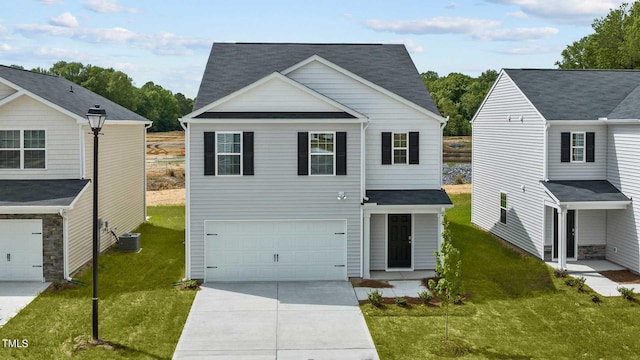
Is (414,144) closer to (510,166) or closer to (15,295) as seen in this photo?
(510,166)

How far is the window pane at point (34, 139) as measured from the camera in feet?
65.5

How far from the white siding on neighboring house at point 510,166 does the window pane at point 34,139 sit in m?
16.9

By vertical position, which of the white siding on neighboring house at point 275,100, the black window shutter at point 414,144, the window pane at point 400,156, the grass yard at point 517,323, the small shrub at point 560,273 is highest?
the white siding on neighboring house at point 275,100

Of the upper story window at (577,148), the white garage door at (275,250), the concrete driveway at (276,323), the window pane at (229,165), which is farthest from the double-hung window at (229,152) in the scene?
the upper story window at (577,148)

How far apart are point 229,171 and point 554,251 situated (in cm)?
1181

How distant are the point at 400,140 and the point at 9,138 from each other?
41.8ft

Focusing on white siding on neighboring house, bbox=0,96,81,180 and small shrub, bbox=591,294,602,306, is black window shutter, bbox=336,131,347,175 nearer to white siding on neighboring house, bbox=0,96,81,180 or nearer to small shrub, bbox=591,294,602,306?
small shrub, bbox=591,294,602,306

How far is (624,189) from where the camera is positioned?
833 inches

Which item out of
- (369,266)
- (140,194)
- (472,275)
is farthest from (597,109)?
(140,194)

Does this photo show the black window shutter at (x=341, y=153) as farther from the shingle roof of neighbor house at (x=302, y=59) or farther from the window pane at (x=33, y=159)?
the window pane at (x=33, y=159)

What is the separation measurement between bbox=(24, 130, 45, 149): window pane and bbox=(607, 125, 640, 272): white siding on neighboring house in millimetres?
19409

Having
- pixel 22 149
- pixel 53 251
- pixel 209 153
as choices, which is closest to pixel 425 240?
pixel 209 153

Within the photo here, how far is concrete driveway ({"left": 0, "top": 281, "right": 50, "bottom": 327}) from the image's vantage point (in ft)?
52.4

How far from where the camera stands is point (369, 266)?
66.6 ft
